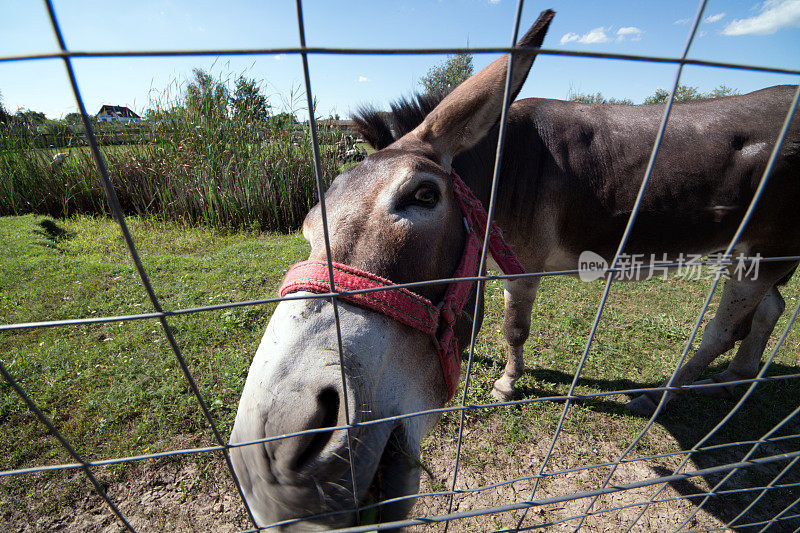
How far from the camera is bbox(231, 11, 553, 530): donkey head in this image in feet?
4.16

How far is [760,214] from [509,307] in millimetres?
2102

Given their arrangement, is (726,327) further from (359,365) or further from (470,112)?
(359,365)

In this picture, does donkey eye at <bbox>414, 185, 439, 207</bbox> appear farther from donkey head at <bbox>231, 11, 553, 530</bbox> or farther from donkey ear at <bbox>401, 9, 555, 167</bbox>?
donkey ear at <bbox>401, 9, 555, 167</bbox>

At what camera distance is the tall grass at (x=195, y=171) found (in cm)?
843

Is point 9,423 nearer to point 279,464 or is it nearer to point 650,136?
point 279,464

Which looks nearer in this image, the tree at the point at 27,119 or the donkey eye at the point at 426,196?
the donkey eye at the point at 426,196

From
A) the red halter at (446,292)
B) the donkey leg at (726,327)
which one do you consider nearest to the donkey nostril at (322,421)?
the red halter at (446,292)

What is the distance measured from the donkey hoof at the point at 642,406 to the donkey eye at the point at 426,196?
127 inches

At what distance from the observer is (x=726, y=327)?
3436mm

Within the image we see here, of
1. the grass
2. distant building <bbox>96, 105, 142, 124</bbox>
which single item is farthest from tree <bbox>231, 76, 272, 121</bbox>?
the grass

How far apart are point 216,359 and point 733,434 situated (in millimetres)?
5140

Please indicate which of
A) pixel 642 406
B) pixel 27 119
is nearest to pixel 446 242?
pixel 642 406

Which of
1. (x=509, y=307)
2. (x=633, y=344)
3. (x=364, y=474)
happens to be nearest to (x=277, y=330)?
(x=364, y=474)

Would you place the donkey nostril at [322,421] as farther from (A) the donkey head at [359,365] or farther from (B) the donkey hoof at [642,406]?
(B) the donkey hoof at [642,406]
